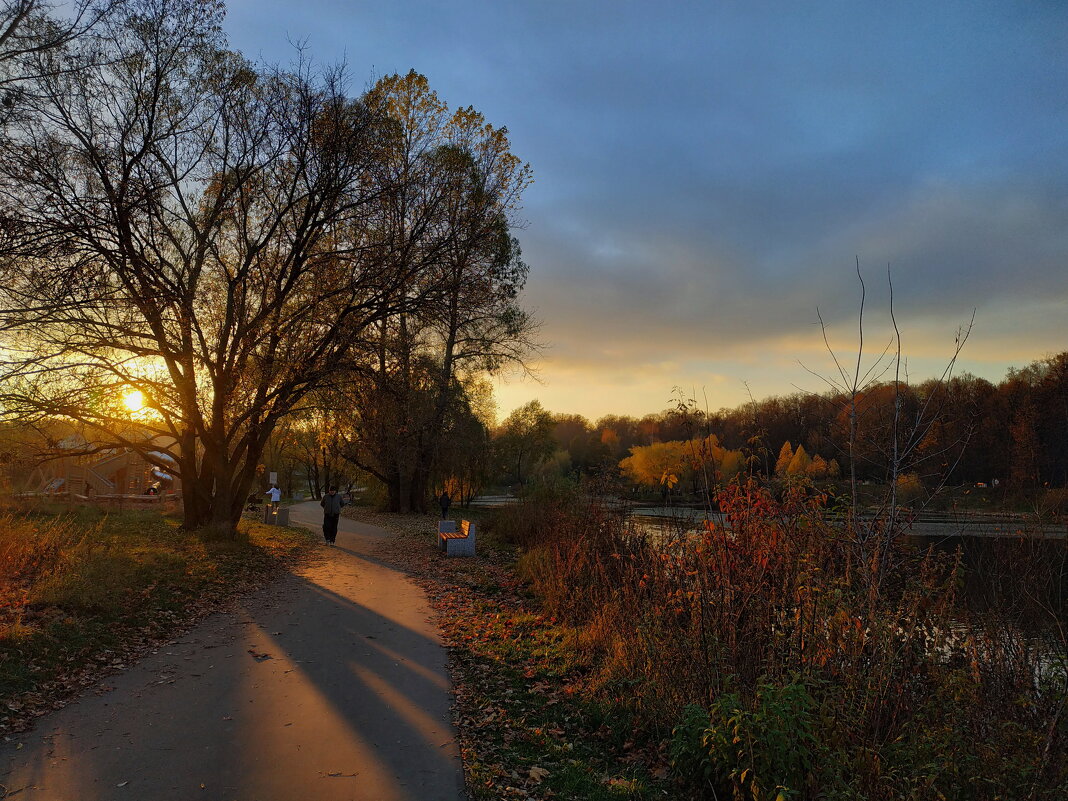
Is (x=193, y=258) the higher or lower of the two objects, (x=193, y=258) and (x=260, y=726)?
the higher

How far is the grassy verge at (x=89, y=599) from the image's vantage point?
20.0 feet

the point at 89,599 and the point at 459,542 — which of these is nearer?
the point at 89,599

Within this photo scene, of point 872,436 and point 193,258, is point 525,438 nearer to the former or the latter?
point 193,258

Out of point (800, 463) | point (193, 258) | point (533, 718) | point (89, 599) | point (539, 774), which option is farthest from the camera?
point (193, 258)

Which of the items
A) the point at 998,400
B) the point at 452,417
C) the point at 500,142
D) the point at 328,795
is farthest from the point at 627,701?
the point at 998,400

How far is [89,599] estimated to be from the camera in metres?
8.01

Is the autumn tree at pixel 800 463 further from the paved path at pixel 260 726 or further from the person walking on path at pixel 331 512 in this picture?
the person walking on path at pixel 331 512

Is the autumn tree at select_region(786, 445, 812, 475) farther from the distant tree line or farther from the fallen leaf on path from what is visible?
the fallen leaf on path

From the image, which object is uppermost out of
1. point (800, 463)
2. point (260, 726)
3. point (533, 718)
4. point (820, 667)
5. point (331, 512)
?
point (800, 463)

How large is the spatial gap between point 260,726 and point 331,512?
14004 mm

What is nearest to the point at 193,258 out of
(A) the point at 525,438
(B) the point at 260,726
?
(B) the point at 260,726

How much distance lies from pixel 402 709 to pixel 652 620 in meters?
2.53

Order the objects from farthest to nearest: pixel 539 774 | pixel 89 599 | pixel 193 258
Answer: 1. pixel 193 258
2. pixel 89 599
3. pixel 539 774

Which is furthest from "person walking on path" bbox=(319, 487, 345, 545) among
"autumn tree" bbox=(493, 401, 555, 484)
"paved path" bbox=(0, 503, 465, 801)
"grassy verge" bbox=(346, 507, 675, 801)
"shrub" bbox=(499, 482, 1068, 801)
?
"autumn tree" bbox=(493, 401, 555, 484)
